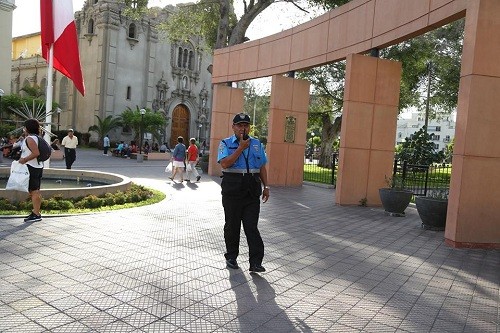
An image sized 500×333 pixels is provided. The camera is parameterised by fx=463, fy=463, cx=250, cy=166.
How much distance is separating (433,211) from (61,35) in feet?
33.9

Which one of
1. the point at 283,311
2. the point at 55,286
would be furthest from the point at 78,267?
the point at 283,311

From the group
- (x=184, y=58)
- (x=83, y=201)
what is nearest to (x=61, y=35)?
(x=83, y=201)

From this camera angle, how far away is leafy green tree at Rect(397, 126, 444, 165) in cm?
2148

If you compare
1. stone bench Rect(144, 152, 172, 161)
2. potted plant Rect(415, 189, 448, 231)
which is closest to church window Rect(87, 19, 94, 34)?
stone bench Rect(144, 152, 172, 161)

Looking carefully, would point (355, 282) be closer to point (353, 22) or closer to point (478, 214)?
point (478, 214)

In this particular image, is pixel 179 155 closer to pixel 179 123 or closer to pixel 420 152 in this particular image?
pixel 420 152

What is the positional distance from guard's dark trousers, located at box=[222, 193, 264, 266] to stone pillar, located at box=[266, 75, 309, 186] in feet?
36.6

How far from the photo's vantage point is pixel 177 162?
613 inches

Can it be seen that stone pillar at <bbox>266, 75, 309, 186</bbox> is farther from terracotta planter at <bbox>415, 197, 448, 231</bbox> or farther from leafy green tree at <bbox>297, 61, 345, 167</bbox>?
leafy green tree at <bbox>297, 61, 345, 167</bbox>

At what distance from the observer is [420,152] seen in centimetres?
2188

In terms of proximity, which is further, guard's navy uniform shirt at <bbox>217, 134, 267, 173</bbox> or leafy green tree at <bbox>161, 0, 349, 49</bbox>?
leafy green tree at <bbox>161, 0, 349, 49</bbox>

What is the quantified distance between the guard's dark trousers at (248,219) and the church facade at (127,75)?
3338 cm

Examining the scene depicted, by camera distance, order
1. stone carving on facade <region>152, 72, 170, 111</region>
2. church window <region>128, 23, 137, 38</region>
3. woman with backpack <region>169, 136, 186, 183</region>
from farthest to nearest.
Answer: stone carving on facade <region>152, 72, 170, 111</region> → church window <region>128, 23, 137, 38</region> → woman with backpack <region>169, 136, 186, 183</region>

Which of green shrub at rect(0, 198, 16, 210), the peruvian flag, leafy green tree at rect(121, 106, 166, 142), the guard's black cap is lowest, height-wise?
green shrub at rect(0, 198, 16, 210)
